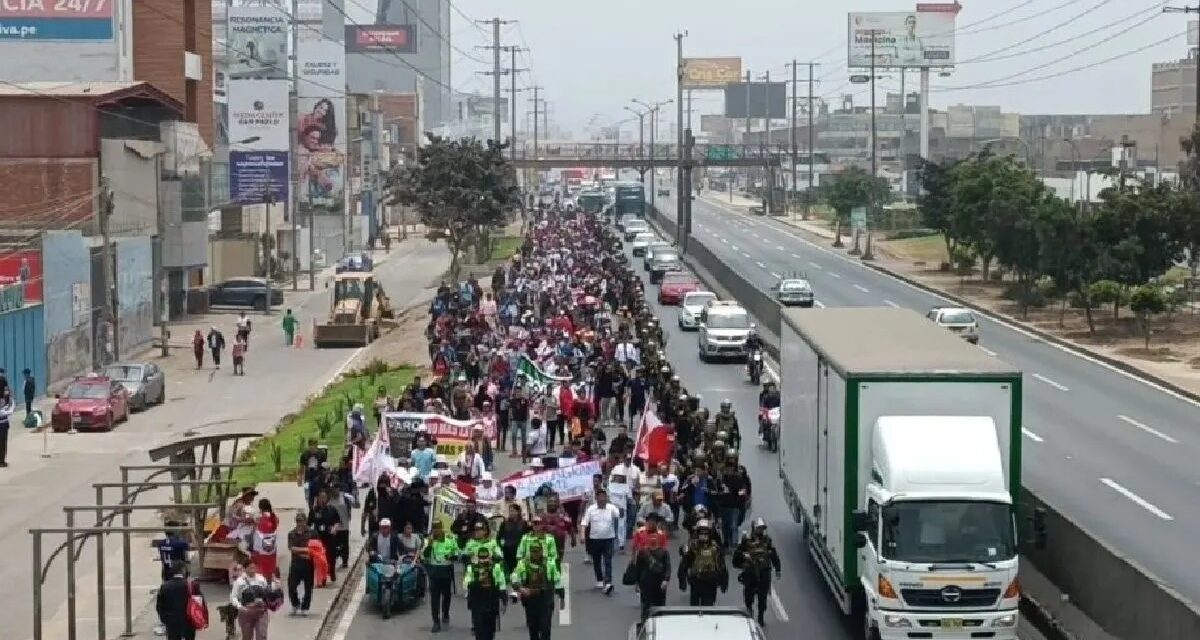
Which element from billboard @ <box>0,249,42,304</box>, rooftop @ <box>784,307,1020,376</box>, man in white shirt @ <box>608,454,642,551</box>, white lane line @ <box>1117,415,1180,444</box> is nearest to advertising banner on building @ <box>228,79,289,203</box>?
billboard @ <box>0,249,42,304</box>

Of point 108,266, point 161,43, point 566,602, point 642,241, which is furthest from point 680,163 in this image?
point 566,602

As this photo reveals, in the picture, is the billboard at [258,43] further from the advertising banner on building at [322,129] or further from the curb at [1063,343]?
the curb at [1063,343]

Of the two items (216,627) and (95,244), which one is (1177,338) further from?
(216,627)

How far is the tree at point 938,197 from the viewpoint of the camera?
276ft

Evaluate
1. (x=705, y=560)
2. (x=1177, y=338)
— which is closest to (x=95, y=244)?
(x=1177, y=338)

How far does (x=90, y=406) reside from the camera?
41812 millimetres

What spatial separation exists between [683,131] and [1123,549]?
94.7 meters

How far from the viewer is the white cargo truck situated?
57.8ft

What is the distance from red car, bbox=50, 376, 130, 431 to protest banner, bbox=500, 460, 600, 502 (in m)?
20.2

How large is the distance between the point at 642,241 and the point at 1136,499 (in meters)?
72.0

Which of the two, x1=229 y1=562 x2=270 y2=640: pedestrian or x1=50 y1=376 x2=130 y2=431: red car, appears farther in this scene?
x1=50 y1=376 x2=130 y2=431: red car

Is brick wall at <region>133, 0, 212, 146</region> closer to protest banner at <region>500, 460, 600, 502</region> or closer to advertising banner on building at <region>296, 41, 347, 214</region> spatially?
advertising banner on building at <region>296, 41, 347, 214</region>

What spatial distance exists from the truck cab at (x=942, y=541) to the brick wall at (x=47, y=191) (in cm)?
4643

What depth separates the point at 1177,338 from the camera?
5372cm
